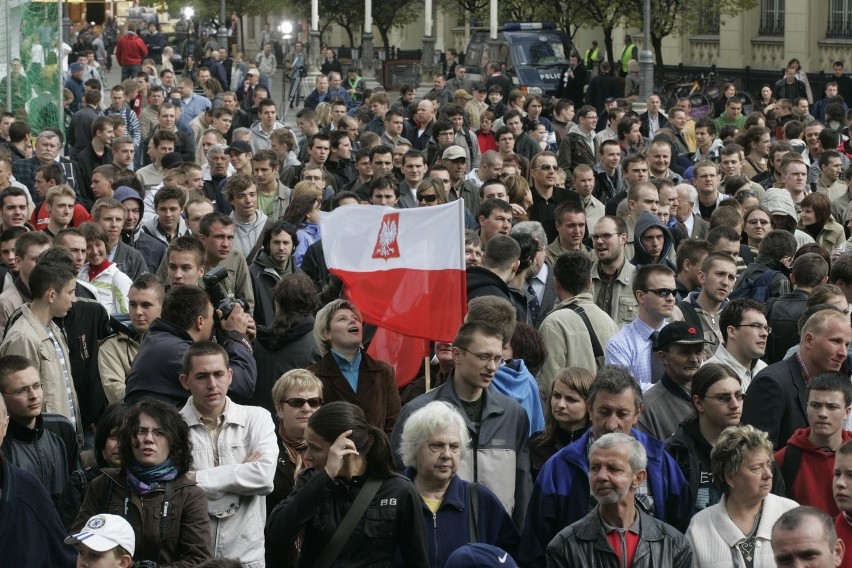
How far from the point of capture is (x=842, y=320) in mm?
8258

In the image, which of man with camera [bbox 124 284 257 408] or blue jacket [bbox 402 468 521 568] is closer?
blue jacket [bbox 402 468 521 568]

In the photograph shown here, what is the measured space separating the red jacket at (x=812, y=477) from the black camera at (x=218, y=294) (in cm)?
306

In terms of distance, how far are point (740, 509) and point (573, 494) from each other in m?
0.71

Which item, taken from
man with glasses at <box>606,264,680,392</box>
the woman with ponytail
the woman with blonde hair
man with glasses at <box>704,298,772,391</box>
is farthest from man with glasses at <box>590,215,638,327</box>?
the woman with ponytail

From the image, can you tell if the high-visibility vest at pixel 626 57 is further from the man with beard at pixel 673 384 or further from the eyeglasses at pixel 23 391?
the eyeglasses at pixel 23 391

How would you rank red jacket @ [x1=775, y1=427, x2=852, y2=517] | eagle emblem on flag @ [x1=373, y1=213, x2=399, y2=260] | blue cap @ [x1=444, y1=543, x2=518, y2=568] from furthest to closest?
1. eagle emblem on flag @ [x1=373, y1=213, x2=399, y2=260]
2. red jacket @ [x1=775, y1=427, x2=852, y2=517]
3. blue cap @ [x1=444, y1=543, x2=518, y2=568]

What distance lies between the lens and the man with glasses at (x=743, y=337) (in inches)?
333

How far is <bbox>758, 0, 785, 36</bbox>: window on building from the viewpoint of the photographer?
42.2 metres

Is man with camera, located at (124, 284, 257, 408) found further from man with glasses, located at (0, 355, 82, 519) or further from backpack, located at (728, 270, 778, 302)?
backpack, located at (728, 270, 778, 302)

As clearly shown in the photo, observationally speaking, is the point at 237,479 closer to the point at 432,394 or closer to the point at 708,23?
the point at 432,394

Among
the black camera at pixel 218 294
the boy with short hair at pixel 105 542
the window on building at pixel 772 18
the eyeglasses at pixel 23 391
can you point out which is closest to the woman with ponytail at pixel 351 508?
the boy with short hair at pixel 105 542

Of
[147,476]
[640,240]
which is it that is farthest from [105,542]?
[640,240]

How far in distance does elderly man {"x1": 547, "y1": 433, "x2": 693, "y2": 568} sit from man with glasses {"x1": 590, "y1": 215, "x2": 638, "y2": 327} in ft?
12.9

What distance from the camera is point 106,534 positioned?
5918 mm
